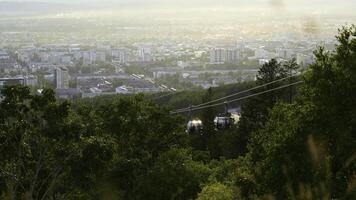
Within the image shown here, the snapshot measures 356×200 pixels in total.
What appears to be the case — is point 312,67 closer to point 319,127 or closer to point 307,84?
point 307,84

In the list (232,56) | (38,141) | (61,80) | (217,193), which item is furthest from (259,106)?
(232,56)

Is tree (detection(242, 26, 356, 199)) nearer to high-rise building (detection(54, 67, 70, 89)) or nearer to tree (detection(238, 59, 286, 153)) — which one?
tree (detection(238, 59, 286, 153))

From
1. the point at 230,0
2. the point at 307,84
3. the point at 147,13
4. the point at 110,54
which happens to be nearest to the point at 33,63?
the point at 110,54

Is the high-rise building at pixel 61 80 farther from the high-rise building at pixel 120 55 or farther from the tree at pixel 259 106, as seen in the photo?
the tree at pixel 259 106

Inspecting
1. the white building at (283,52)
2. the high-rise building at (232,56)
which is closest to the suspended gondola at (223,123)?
the white building at (283,52)

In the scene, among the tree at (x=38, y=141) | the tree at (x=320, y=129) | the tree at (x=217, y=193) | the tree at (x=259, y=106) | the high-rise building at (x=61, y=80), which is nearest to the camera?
the tree at (x=320, y=129)
